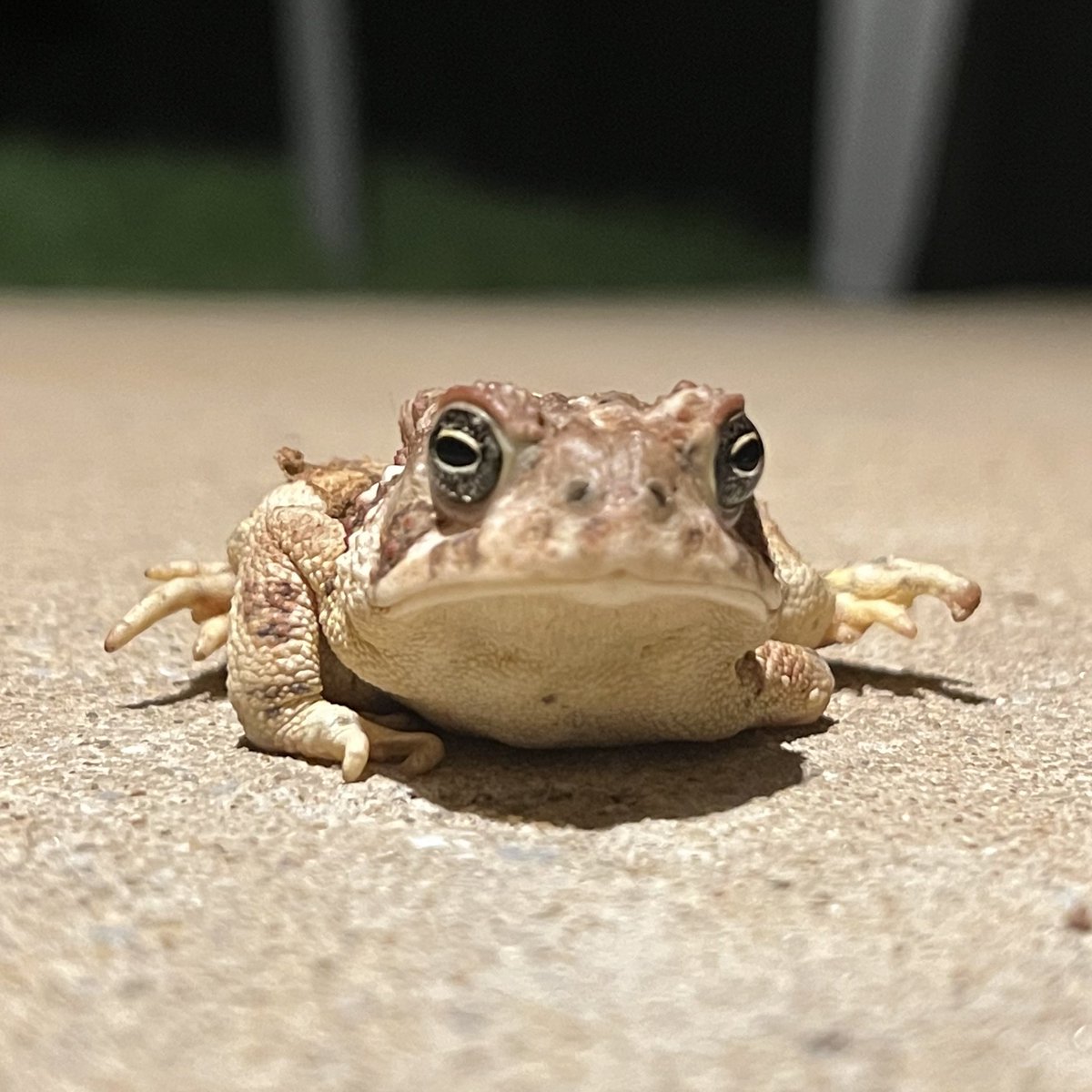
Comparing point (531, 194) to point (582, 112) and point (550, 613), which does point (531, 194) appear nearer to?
point (582, 112)

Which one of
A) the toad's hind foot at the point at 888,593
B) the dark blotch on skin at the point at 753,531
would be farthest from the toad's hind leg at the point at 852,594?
the dark blotch on skin at the point at 753,531

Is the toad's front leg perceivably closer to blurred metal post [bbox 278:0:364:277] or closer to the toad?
the toad

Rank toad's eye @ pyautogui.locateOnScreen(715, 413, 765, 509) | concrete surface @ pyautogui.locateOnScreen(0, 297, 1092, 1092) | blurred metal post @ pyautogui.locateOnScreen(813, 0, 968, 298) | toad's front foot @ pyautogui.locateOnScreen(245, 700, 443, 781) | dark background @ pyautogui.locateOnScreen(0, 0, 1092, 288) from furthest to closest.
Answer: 1. dark background @ pyautogui.locateOnScreen(0, 0, 1092, 288)
2. blurred metal post @ pyautogui.locateOnScreen(813, 0, 968, 298)
3. toad's front foot @ pyautogui.locateOnScreen(245, 700, 443, 781)
4. toad's eye @ pyautogui.locateOnScreen(715, 413, 765, 509)
5. concrete surface @ pyautogui.locateOnScreen(0, 297, 1092, 1092)

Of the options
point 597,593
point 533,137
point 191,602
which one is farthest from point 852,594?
point 533,137

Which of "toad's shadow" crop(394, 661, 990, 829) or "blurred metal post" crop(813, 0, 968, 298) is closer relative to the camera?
"toad's shadow" crop(394, 661, 990, 829)

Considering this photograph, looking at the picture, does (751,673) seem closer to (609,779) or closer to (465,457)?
(609,779)

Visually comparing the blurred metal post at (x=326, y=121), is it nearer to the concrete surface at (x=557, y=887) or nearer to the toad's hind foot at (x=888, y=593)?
the concrete surface at (x=557, y=887)

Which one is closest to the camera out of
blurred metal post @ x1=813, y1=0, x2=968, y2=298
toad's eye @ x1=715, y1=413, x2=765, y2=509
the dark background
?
toad's eye @ x1=715, y1=413, x2=765, y2=509

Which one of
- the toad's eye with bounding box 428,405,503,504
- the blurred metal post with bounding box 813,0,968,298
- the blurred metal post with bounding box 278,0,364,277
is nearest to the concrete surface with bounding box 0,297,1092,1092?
the toad's eye with bounding box 428,405,503,504
